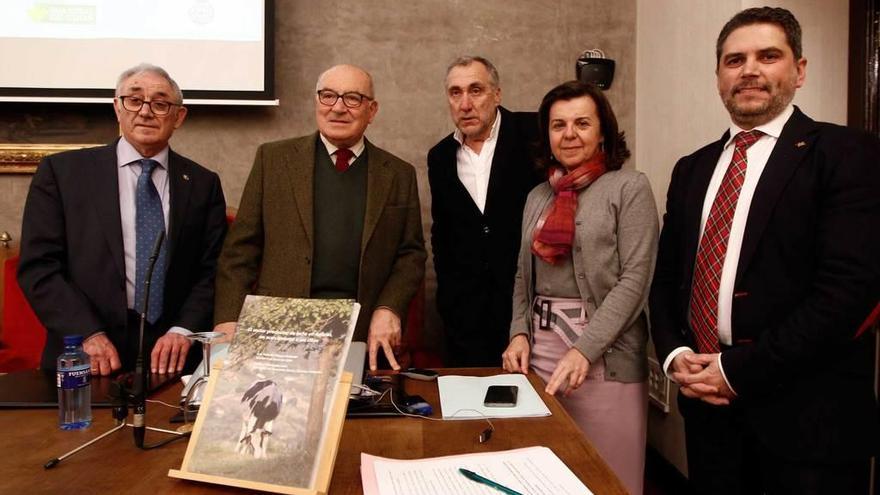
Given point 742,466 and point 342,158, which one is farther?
point 342,158

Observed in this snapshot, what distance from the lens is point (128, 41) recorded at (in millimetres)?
2910

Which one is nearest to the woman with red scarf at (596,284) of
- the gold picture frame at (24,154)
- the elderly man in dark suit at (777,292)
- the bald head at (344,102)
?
the elderly man in dark suit at (777,292)

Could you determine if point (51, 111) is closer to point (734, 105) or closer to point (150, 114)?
point (150, 114)

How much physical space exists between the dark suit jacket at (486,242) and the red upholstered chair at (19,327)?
69.7 inches

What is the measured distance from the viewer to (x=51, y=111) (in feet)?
9.72

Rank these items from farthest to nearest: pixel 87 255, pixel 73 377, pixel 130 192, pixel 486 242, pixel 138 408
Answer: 1. pixel 486 242
2. pixel 130 192
3. pixel 87 255
4. pixel 73 377
5. pixel 138 408

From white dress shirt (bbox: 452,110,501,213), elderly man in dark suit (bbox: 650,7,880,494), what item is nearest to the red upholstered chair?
white dress shirt (bbox: 452,110,501,213)

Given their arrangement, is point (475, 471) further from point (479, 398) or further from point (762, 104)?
point (762, 104)

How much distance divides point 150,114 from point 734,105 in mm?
1784

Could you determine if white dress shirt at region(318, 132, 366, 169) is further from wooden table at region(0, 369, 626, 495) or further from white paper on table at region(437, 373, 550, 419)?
wooden table at region(0, 369, 626, 495)

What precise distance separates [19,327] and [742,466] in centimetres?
283

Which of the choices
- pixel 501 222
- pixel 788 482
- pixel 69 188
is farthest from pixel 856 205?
pixel 69 188

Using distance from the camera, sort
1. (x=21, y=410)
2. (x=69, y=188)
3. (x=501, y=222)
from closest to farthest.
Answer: (x=21, y=410) → (x=69, y=188) → (x=501, y=222)

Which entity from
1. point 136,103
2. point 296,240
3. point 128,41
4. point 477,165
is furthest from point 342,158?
point 128,41
